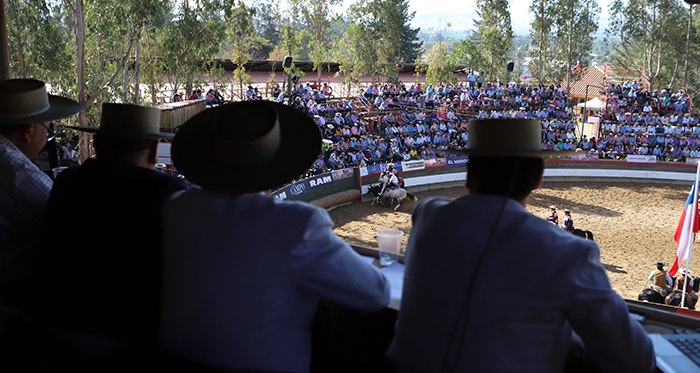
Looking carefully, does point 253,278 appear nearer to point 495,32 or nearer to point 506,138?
point 506,138

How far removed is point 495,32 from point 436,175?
2111 centimetres

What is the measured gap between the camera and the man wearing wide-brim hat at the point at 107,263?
1.80 meters

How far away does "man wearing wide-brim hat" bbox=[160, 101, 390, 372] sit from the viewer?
Result: 1471mm

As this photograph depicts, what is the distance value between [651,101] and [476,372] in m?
34.6

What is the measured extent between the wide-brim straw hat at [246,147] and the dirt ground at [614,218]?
10859mm

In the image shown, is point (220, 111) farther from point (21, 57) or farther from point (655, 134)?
point (655, 134)

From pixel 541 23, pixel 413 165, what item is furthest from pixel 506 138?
pixel 541 23

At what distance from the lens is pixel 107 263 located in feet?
5.90

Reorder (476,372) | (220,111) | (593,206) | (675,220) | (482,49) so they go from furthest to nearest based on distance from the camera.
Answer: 1. (482,49)
2. (593,206)
3. (675,220)
4. (220,111)
5. (476,372)

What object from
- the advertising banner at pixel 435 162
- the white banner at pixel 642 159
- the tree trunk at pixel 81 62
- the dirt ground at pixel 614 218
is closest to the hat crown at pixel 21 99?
the dirt ground at pixel 614 218

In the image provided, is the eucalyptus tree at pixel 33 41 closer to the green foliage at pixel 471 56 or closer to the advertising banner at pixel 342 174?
the advertising banner at pixel 342 174

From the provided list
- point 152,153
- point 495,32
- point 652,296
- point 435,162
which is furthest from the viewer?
point 495,32

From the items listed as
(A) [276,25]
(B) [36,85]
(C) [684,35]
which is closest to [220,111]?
(B) [36,85]

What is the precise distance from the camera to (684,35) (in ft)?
134
